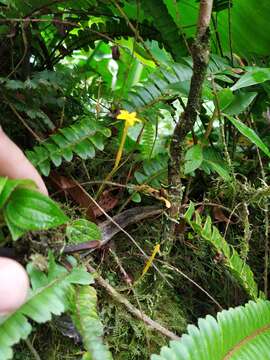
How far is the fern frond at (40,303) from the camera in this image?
0.61m

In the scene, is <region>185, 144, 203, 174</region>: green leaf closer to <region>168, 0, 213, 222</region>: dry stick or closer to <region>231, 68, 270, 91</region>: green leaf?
<region>168, 0, 213, 222</region>: dry stick

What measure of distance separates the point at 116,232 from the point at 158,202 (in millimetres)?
136

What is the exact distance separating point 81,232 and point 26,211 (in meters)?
0.21

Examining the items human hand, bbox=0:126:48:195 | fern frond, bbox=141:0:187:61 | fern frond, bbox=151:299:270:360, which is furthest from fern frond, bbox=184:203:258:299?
fern frond, bbox=141:0:187:61

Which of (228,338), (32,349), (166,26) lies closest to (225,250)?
(228,338)

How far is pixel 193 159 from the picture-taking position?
96cm

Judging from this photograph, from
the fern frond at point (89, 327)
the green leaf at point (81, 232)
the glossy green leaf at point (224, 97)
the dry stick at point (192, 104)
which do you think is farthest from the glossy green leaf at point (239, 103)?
the fern frond at point (89, 327)

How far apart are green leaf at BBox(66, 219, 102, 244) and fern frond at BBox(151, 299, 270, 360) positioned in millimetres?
230

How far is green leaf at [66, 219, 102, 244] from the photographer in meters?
0.82

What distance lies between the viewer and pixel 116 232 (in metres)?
0.96

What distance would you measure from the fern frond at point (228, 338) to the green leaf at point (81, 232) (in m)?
0.23

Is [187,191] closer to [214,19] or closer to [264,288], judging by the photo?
[264,288]

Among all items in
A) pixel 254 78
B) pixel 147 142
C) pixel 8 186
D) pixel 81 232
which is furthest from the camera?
pixel 147 142

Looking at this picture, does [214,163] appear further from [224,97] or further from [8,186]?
[8,186]
